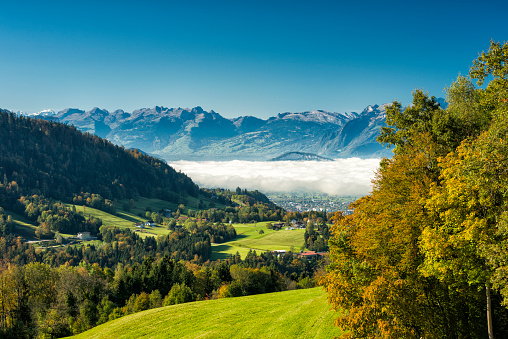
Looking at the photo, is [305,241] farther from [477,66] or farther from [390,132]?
[477,66]

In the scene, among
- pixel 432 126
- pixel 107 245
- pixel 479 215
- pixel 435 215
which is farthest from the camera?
pixel 107 245

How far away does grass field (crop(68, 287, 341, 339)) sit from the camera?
2884cm

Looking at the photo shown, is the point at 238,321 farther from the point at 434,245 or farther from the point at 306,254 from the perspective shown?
the point at 306,254

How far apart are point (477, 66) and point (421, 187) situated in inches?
385

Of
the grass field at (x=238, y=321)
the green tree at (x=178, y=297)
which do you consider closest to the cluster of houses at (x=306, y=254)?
the green tree at (x=178, y=297)

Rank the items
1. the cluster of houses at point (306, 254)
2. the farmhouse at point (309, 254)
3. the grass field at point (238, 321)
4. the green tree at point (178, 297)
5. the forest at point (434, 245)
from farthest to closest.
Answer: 1. the farmhouse at point (309, 254)
2. the cluster of houses at point (306, 254)
3. the green tree at point (178, 297)
4. the grass field at point (238, 321)
5. the forest at point (434, 245)

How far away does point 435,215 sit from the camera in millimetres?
18344

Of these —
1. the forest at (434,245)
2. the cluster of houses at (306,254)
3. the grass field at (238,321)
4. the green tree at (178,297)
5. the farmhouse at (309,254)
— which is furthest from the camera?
the farmhouse at (309,254)

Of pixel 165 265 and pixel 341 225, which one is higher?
pixel 341 225

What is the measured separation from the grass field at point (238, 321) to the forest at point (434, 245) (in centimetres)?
897

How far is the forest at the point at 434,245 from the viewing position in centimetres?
1510

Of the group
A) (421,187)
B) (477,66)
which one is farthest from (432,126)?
(421,187)

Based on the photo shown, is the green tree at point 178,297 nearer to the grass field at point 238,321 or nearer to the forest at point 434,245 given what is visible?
the grass field at point 238,321

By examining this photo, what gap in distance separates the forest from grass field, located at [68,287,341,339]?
8.97 metres
